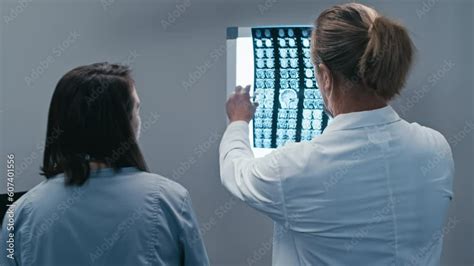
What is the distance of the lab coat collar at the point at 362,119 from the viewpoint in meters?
0.98

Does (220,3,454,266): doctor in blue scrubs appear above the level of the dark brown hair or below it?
below

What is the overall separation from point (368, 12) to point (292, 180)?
1.18 feet

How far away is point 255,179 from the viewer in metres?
1.00

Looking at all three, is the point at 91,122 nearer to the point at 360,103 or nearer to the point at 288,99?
the point at 360,103

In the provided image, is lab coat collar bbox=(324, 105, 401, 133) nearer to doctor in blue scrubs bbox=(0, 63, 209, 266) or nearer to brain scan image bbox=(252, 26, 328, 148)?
doctor in blue scrubs bbox=(0, 63, 209, 266)

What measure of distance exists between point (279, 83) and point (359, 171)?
0.64 metres

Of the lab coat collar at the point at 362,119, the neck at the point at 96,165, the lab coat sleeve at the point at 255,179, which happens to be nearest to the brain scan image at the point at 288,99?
the lab coat sleeve at the point at 255,179

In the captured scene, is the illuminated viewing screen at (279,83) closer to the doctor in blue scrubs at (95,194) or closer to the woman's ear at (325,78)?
the woman's ear at (325,78)

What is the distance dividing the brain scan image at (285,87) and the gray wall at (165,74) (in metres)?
0.22

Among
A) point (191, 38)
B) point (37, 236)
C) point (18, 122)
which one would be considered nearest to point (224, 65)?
point (191, 38)

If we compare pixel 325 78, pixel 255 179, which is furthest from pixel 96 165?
pixel 325 78

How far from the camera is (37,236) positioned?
1.03m

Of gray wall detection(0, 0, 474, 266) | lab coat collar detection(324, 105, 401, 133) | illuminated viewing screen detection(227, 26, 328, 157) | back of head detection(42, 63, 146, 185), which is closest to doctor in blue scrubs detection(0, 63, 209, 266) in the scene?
back of head detection(42, 63, 146, 185)

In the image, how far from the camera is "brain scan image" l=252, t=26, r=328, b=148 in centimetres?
153
